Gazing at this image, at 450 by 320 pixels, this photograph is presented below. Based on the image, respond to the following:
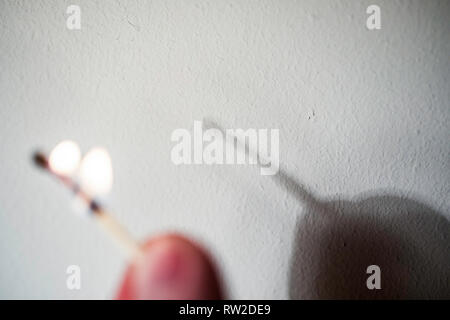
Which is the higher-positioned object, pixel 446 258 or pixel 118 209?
pixel 118 209

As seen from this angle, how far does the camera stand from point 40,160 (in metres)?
0.63

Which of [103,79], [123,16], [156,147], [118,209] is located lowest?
[118,209]

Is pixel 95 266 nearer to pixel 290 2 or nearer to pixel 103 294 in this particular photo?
pixel 103 294

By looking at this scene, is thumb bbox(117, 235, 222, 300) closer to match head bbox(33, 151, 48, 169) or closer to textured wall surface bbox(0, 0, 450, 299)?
textured wall surface bbox(0, 0, 450, 299)

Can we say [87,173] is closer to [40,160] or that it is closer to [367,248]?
[40,160]

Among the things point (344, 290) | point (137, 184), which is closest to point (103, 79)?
point (137, 184)

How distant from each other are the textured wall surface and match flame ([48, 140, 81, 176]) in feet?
0.05

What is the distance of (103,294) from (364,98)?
622 millimetres

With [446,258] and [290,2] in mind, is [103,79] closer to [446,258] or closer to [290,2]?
[290,2]

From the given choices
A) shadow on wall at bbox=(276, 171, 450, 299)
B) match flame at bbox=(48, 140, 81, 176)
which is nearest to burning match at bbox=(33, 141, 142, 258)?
match flame at bbox=(48, 140, 81, 176)

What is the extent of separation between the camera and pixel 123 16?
62 centimetres

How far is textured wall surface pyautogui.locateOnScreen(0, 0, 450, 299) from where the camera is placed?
620 millimetres

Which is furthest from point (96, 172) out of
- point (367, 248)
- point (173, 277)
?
point (367, 248)

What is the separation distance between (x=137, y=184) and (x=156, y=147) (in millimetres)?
80
